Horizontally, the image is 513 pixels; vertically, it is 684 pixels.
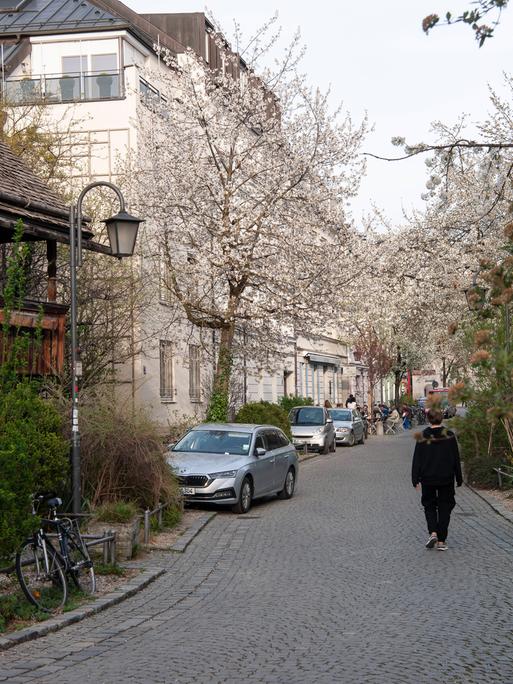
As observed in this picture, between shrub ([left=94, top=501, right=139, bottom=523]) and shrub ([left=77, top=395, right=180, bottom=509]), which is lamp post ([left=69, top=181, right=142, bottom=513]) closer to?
shrub ([left=94, top=501, right=139, bottom=523])

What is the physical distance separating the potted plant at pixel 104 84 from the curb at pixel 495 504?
64.2ft

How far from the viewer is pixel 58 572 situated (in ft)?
31.6

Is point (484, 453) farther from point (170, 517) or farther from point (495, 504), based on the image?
point (170, 517)

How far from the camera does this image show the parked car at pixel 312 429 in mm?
35406

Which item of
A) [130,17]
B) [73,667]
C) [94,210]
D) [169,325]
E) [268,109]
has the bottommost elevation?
[73,667]

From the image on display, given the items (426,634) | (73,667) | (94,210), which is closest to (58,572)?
(73,667)

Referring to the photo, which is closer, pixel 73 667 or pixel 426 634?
pixel 73 667

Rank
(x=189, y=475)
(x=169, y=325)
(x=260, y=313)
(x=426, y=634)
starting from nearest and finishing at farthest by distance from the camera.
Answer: (x=426, y=634) → (x=189, y=475) → (x=260, y=313) → (x=169, y=325)

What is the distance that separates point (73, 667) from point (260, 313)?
21580mm

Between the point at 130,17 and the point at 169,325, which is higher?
the point at 130,17

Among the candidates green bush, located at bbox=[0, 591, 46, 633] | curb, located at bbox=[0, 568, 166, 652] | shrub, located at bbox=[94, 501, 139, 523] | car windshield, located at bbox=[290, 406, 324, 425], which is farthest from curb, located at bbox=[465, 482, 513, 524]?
car windshield, located at bbox=[290, 406, 324, 425]

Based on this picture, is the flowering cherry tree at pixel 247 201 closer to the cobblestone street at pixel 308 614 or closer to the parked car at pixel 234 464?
the parked car at pixel 234 464

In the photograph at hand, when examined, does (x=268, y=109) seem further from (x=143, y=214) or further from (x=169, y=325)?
(x=169, y=325)

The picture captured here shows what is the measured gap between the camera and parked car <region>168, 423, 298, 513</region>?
1716 centimetres
